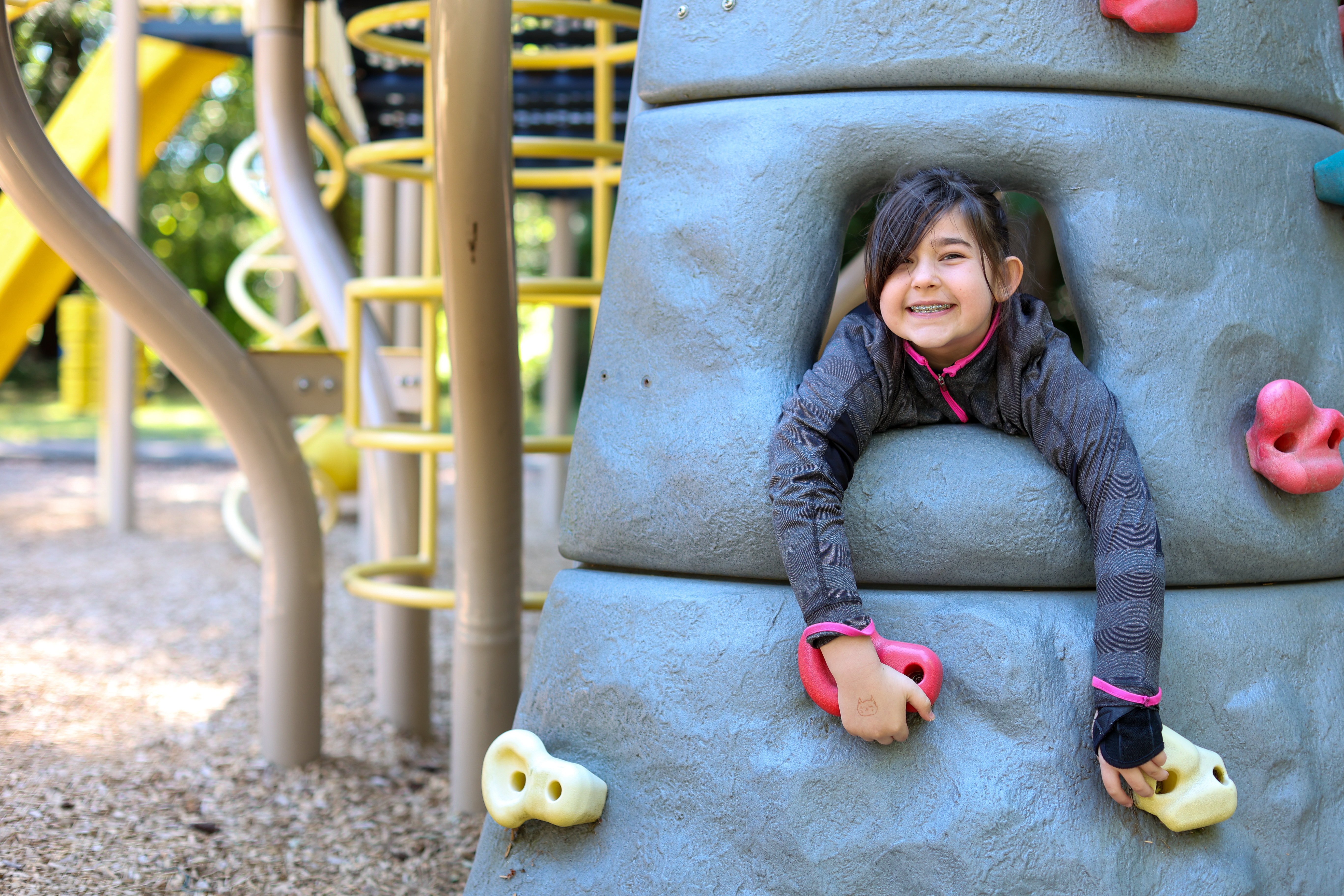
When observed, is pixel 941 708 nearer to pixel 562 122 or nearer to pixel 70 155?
pixel 562 122

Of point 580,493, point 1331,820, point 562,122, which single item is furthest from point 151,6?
point 1331,820


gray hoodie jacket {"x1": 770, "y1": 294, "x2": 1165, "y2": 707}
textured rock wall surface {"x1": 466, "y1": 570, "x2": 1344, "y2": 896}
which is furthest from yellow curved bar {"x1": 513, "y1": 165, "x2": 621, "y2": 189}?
textured rock wall surface {"x1": 466, "y1": 570, "x2": 1344, "y2": 896}

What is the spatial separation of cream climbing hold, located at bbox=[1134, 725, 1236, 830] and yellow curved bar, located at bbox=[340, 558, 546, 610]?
49.4 inches

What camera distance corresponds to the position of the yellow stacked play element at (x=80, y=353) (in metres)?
14.8

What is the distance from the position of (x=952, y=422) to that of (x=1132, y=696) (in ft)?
1.45

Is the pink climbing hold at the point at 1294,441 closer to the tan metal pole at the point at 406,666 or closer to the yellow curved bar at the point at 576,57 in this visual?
the yellow curved bar at the point at 576,57

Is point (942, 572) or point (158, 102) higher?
point (158, 102)

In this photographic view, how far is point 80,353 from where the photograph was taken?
49.3ft

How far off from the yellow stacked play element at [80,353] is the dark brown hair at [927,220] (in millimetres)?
14193

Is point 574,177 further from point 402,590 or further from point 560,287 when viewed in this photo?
point 402,590

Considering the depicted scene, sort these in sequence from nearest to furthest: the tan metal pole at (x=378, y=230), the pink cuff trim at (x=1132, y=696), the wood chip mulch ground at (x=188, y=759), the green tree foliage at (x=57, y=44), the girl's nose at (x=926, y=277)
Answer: the pink cuff trim at (x=1132, y=696) → the girl's nose at (x=926, y=277) → the wood chip mulch ground at (x=188, y=759) → the tan metal pole at (x=378, y=230) → the green tree foliage at (x=57, y=44)

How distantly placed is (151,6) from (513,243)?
527 centimetres

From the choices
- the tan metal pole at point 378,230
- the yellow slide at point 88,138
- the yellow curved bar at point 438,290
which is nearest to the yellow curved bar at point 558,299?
the yellow curved bar at point 438,290

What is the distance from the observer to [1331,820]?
1646 mm
